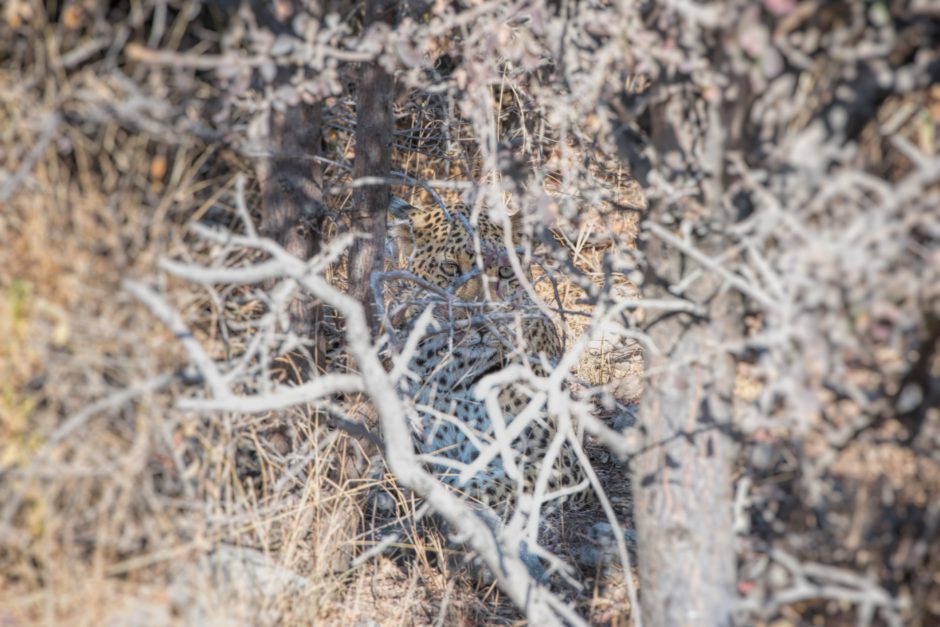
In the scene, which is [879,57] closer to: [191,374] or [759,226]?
[759,226]

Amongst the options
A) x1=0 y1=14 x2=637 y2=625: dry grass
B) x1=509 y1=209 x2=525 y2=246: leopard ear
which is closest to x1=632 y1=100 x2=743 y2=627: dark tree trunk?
x1=0 y1=14 x2=637 y2=625: dry grass

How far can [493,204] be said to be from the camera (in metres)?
2.65

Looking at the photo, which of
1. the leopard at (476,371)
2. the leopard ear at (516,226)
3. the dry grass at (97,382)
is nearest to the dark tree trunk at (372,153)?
the leopard at (476,371)

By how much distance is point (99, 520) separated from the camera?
224 cm

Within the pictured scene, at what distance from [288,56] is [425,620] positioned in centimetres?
238

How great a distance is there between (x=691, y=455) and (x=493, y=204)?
0.90 metres

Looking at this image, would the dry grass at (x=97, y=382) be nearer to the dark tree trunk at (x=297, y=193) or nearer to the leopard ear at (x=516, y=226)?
the dark tree trunk at (x=297, y=193)

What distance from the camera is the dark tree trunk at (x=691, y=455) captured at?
2.42m

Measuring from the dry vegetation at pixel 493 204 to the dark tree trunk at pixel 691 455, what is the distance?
8 cm

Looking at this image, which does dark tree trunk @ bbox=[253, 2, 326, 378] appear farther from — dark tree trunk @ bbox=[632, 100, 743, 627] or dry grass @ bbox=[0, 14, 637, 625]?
dark tree trunk @ bbox=[632, 100, 743, 627]

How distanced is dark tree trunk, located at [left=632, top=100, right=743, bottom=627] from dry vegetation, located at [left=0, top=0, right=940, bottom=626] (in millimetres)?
78

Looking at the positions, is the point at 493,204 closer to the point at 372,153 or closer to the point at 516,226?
the point at 372,153

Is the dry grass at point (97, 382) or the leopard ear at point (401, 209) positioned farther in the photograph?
the leopard ear at point (401, 209)

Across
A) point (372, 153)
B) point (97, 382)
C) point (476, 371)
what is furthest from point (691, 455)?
point (476, 371)
